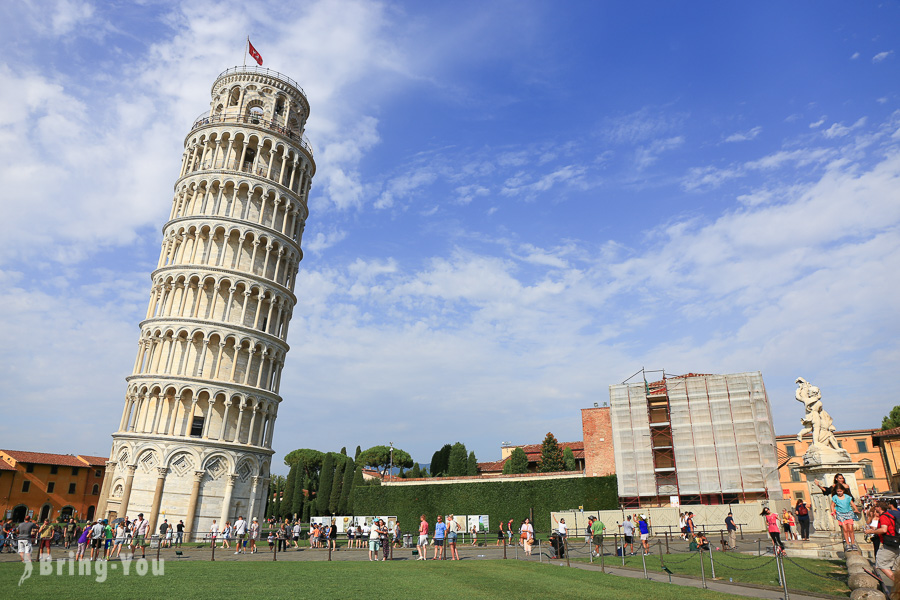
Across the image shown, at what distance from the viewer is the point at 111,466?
123ft

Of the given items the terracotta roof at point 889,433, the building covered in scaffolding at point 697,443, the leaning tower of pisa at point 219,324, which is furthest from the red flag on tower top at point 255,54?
the terracotta roof at point 889,433

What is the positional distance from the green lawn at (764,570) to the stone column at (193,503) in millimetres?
28122

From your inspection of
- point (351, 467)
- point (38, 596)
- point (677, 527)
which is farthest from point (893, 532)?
point (351, 467)

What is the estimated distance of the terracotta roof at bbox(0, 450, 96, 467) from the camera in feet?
206

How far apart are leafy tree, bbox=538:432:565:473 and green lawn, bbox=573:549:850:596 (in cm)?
3782

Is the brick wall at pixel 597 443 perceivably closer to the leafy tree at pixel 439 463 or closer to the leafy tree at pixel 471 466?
the leafy tree at pixel 471 466

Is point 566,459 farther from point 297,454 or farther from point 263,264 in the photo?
point 297,454

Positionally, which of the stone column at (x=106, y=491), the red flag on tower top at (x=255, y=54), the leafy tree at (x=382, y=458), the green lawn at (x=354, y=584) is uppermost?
the red flag on tower top at (x=255, y=54)

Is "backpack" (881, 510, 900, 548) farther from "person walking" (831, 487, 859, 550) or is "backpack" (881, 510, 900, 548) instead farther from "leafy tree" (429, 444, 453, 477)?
"leafy tree" (429, 444, 453, 477)

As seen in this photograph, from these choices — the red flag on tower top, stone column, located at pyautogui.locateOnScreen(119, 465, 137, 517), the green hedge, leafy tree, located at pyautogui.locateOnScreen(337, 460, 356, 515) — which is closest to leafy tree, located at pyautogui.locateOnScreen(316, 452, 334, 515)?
leafy tree, located at pyautogui.locateOnScreen(337, 460, 356, 515)

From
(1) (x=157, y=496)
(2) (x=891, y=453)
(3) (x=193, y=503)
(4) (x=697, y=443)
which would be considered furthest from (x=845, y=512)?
(2) (x=891, y=453)

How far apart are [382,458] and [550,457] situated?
41936 mm

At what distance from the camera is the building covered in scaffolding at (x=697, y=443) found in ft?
130

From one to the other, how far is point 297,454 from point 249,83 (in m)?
63.3
